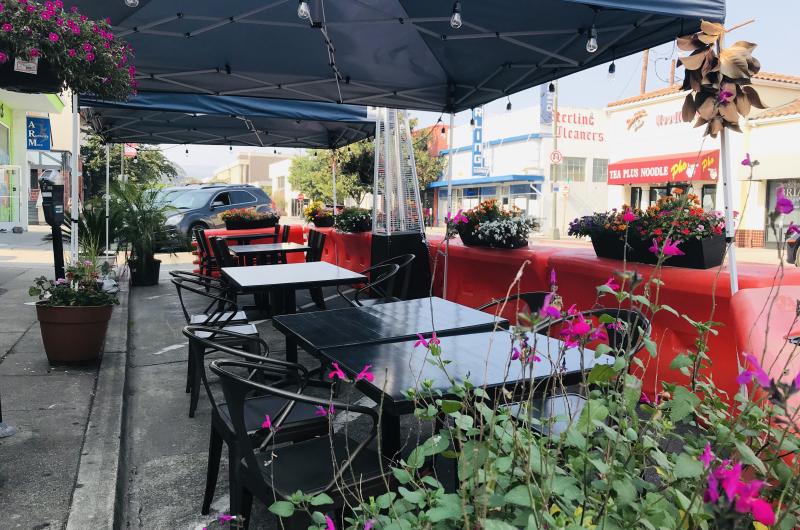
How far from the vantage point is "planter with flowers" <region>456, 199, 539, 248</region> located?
5.64 meters

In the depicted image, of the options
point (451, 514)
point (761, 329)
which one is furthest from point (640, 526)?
point (761, 329)

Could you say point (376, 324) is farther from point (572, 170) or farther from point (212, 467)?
point (572, 170)

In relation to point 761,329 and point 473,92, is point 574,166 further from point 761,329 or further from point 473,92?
point 761,329

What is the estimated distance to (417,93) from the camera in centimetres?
722

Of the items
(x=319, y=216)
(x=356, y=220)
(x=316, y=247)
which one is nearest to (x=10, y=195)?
(x=319, y=216)

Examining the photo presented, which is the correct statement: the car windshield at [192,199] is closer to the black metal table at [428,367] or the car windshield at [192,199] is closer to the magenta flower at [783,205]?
the black metal table at [428,367]

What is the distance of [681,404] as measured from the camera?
1.24 metres

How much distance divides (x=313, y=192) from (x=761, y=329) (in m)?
41.1

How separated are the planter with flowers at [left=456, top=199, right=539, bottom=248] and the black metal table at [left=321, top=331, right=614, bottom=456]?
2.88 metres

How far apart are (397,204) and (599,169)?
92.6ft

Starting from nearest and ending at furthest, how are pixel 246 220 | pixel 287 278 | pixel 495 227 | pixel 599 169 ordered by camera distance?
pixel 287 278 < pixel 495 227 < pixel 246 220 < pixel 599 169

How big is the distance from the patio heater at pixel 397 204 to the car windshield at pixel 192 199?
8389 mm

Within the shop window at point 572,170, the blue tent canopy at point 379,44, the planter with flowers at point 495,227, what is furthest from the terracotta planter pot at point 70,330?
the shop window at point 572,170

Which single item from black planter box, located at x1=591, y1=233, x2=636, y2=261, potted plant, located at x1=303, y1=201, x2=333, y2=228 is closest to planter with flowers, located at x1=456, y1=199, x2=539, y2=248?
black planter box, located at x1=591, y1=233, x2=636, y2=261
